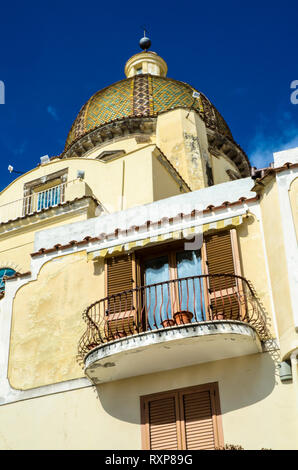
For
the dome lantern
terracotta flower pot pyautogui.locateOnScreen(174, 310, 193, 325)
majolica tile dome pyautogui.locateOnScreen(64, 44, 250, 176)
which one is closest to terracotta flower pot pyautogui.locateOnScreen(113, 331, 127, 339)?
terracotta flower pot pyautogui.locateOnScreen(174, 310, 193, 325)

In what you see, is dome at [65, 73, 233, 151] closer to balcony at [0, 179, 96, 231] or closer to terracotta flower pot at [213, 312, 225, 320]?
balcony at [0, 179, 96, 231]

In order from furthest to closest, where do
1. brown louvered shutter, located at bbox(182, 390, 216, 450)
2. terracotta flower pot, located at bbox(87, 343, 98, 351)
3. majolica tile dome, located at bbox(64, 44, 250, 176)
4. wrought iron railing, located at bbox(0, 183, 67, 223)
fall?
majolica tile dome, located at bbox(64, 44, 250, 176) → wrought iron railing, located at bbox(0, 183, 67, 223) → terracotta flower pot, located at bbox(87, 343, 98, 351) → brown louvered shutter, located at bbox(182, 390, 216, 450)

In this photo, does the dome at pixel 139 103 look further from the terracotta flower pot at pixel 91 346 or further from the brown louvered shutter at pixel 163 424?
the brown louvered shutter at pixel 163 424

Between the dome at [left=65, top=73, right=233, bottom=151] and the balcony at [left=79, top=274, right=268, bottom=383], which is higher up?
the dome at [left=65, top=73, right=233, bottom=151]

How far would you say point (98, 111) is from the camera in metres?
28.8

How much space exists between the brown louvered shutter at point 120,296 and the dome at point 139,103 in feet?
48.5

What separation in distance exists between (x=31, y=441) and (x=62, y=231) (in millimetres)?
4415

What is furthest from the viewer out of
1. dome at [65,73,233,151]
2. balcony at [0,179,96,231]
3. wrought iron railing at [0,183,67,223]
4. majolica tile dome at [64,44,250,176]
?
dome at [65,73,233,151]

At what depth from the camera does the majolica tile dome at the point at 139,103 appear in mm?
27828

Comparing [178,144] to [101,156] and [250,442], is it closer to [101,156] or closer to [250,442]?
[101,156]

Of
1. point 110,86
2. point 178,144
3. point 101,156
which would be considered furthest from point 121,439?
point 110,86

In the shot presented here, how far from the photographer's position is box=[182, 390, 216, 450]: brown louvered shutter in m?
10.6

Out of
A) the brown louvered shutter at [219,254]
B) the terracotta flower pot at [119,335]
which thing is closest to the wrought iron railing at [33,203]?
the brown louvered shutter at [219,254]

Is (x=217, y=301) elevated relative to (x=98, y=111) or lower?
lower
